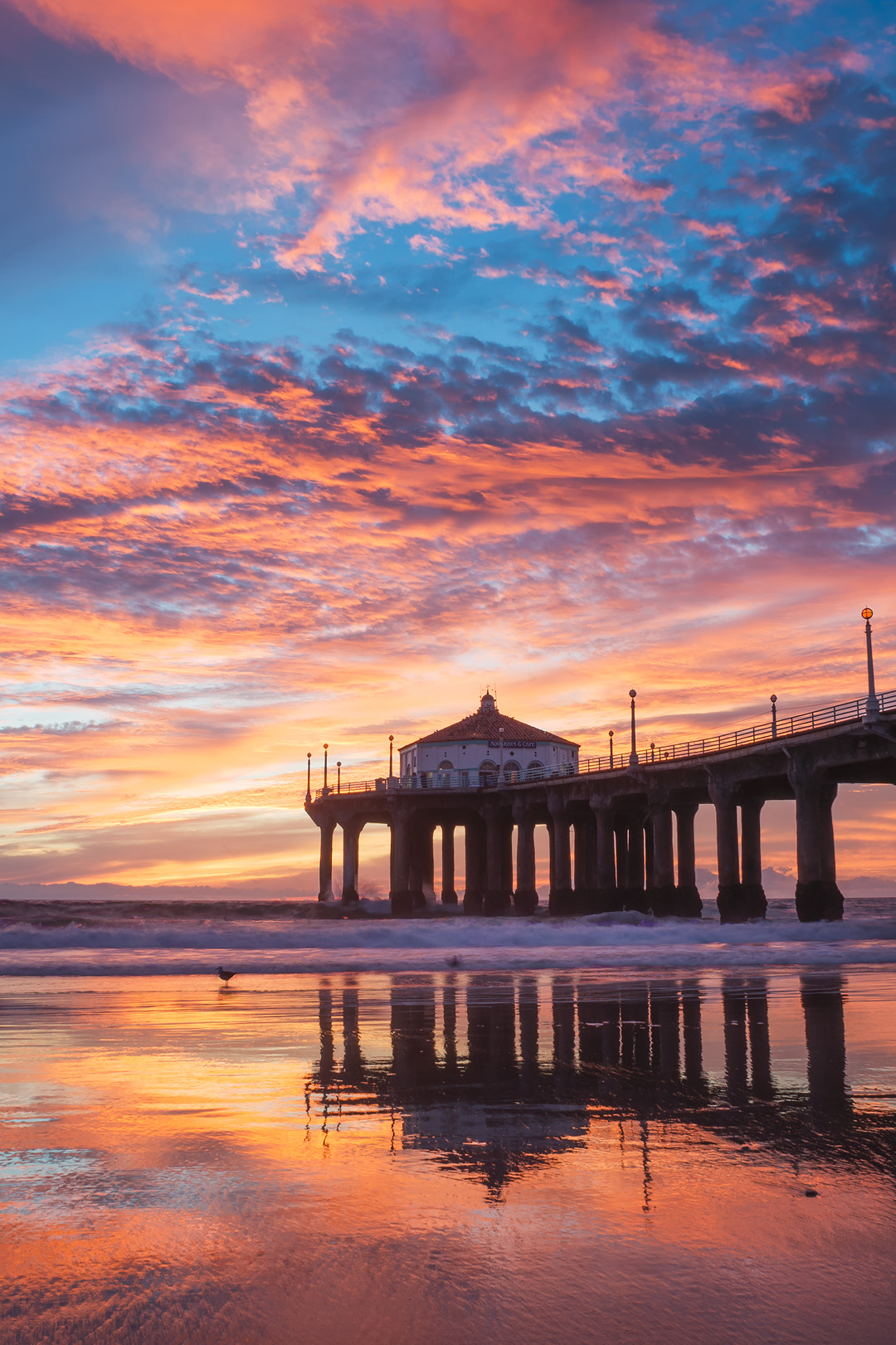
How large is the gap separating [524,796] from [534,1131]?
6788 centimetres

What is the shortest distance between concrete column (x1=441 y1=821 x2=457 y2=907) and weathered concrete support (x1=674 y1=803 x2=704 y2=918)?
39643mm

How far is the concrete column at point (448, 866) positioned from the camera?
97.0 meters

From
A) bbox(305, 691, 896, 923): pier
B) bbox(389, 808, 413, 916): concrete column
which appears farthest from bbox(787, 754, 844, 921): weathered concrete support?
bbox(389, 808, 413, 916): concrete column

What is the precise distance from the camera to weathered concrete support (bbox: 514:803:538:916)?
73.1 meters

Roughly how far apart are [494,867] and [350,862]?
50.5 ft

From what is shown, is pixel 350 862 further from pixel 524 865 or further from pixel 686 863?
pixel 686 863

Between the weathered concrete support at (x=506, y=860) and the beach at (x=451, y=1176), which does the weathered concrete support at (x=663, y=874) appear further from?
the beach at (x=451, y=1176)

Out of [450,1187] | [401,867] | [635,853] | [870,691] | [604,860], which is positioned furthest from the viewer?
[401,867]

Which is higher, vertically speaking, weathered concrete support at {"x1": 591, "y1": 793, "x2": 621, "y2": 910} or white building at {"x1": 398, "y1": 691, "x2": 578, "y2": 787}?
white building at {"x1": 398, "y1": 691, "x2": 578, "y2": 787}

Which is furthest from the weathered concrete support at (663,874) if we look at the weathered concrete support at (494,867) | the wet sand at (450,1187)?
the wet sand at (450,1187)

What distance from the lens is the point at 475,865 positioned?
86.7 meters

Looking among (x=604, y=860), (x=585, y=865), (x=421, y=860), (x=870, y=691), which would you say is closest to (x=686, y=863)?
(x=604, y=860)

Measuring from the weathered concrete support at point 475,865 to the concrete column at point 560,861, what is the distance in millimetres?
13521

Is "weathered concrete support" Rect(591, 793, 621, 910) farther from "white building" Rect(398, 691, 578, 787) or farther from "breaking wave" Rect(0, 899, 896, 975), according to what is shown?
"white building" Rect(398, 691, 578, 787)
